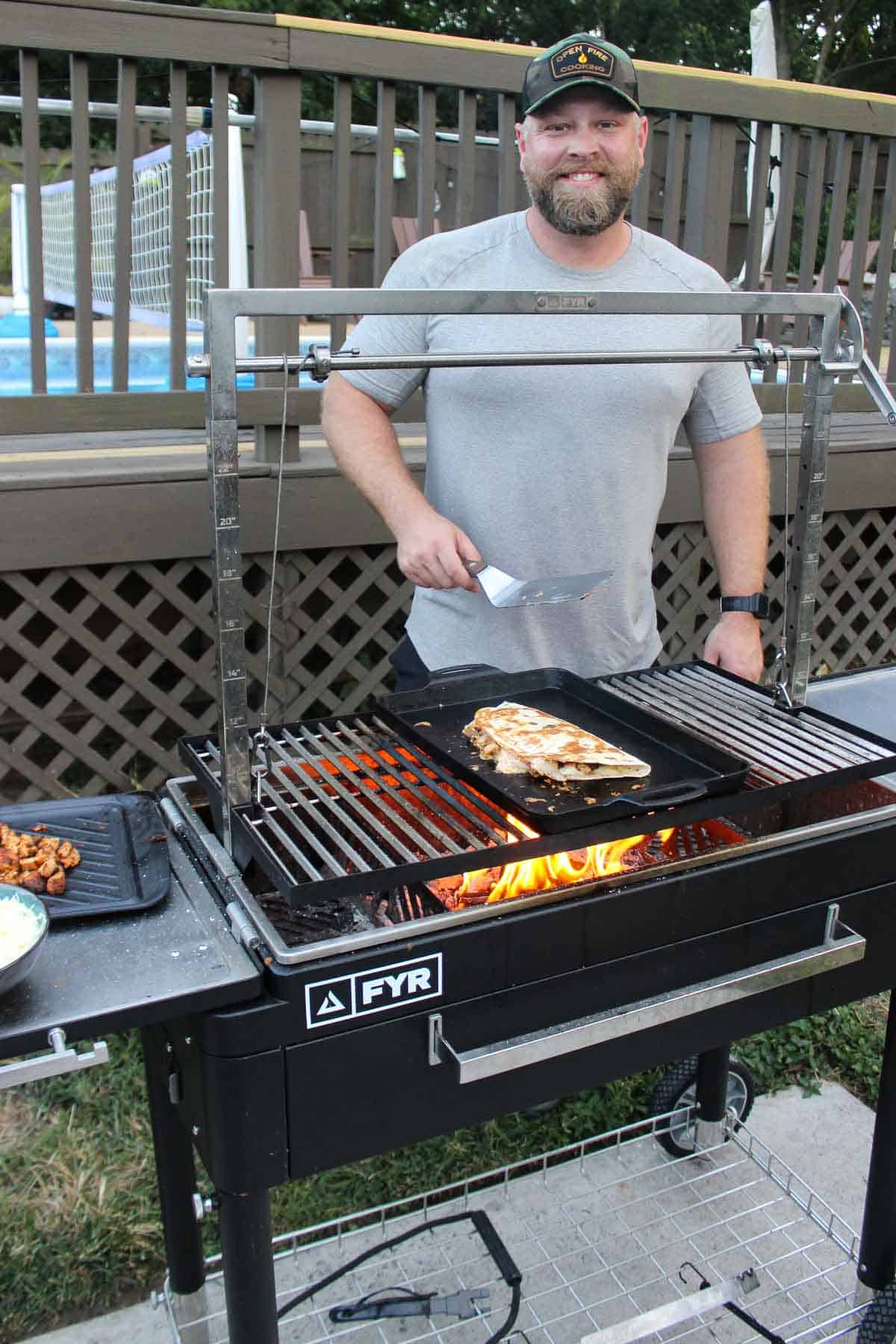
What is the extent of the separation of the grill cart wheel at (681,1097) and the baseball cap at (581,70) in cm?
222

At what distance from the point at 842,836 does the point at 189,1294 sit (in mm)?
1531

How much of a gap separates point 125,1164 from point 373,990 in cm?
172

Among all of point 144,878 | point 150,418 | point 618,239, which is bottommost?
point 144,878

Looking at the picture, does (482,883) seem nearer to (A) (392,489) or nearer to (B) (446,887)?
(B) (446,887)

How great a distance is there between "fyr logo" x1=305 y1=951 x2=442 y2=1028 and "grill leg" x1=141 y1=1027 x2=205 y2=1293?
0.58m

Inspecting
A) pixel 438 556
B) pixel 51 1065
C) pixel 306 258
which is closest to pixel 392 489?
pixel 438 556

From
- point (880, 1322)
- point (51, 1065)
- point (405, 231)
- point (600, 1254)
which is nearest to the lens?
point (51, 1065)

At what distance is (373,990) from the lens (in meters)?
1.49

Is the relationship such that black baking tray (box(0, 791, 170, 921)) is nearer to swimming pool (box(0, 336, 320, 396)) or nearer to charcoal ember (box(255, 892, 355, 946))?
charcoal ember (box(255, 892, 355, 946))

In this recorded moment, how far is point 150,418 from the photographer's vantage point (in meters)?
3.72

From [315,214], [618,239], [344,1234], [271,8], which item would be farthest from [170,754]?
[271,8]

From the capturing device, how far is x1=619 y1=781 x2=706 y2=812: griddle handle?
1.59 metres

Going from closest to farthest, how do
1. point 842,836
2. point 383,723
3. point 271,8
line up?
point 842,836, point 383,723, point 271,8

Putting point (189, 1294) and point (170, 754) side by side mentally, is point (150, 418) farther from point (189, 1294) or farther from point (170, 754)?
point (189, 1294)
